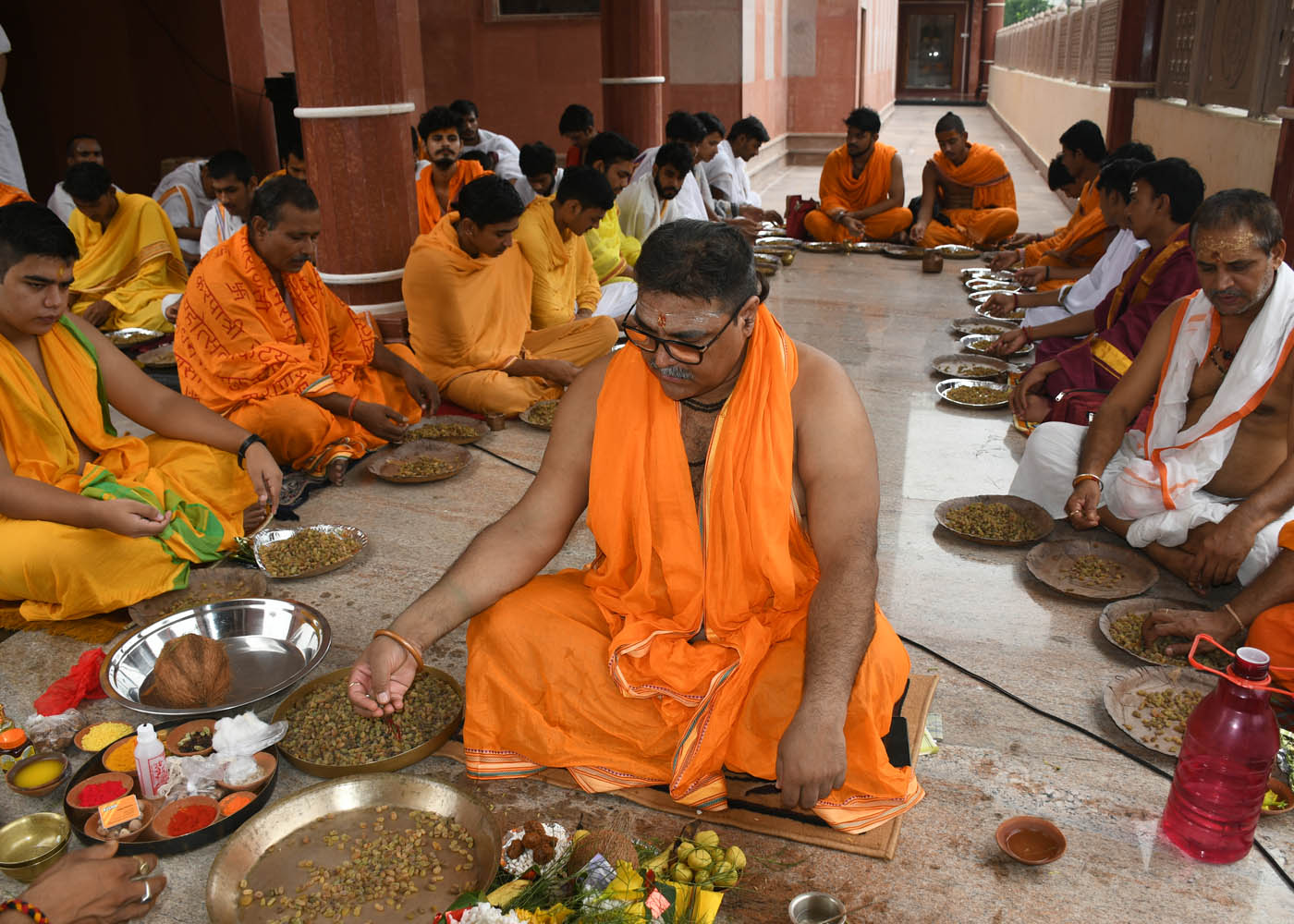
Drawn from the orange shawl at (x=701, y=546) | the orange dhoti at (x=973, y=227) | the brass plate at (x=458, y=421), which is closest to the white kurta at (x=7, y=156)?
the brass plate at (x=458, y=421)

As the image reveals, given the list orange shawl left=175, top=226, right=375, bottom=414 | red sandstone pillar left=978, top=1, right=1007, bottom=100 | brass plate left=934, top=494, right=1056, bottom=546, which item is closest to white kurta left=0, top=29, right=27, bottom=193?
orange shawl left=175, top=226, right=375, bottom=414

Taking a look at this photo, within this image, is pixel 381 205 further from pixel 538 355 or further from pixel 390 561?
pixel 390 561

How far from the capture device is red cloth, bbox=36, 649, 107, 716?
9.70 feet

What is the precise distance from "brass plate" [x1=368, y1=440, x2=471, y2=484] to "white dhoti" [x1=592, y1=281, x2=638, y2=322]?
104 inches

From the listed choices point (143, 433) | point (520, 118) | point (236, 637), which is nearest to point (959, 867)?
point (236, 637)

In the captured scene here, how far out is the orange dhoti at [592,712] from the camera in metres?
2.44

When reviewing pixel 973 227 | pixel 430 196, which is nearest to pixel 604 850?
pixel 430 196

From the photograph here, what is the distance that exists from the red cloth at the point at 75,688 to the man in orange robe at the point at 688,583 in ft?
3.83

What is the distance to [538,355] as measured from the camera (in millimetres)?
6246

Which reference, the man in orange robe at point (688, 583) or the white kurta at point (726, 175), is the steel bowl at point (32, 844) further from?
the white kurta at point (726, 175)

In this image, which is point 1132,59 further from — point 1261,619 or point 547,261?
point 1261,619

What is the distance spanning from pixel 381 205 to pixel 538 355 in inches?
54.5

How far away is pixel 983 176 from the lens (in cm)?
1005

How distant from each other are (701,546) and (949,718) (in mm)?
988
